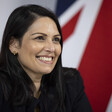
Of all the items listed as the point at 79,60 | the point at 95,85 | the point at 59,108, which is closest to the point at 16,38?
the point at 59,108

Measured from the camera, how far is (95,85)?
2.28 metres

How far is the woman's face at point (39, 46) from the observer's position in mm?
1270

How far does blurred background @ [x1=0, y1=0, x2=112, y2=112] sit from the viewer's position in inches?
87.3

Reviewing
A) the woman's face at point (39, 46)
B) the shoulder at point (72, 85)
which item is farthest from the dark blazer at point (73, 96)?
the woman's face at point (39, 46)

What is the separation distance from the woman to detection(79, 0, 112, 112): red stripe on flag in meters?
0.87

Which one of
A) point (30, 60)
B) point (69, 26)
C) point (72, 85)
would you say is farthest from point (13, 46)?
point (69, 26)

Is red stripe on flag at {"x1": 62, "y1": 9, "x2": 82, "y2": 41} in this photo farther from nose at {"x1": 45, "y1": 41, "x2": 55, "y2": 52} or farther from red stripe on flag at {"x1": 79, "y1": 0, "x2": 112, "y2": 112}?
nose at {"x1": 45, "y1": 41, "x2": 55, "y2": 52}

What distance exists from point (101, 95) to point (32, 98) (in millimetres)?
1136

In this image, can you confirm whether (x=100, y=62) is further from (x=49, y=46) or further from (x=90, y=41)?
(x=49, y=46)

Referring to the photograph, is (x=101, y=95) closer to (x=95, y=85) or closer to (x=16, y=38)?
(x=95, y=85)

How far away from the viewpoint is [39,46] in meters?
1.26

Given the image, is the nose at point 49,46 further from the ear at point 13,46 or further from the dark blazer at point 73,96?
the dark blazer at point 73,96

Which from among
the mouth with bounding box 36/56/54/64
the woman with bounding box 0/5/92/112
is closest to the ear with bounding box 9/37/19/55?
the woman with bounding box 0/5/92/112

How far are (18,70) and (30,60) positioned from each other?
0.10 m
